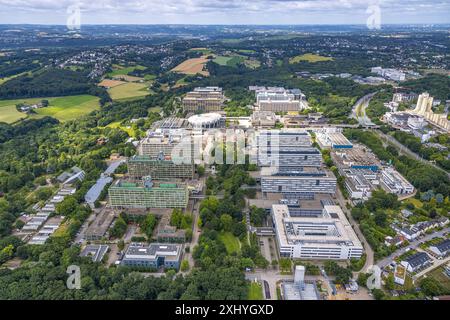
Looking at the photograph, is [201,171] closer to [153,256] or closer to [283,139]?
[283,139]

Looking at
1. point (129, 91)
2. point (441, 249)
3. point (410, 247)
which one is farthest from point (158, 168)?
point (129, 91)

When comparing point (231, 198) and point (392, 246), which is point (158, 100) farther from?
point (392, 246)

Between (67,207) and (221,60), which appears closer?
(67,207)

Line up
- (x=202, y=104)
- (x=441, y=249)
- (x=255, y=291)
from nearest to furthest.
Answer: (x=255, y=291) → (x=441, y=249) → (x=202, y=104)

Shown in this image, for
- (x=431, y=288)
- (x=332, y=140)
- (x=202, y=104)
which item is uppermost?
(x=202, y=104)

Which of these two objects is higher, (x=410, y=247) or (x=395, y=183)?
(x=395, y=183)

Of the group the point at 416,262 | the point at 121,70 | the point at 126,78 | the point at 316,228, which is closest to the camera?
the point at 416,262

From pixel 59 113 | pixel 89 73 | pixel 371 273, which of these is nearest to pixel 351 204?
pixel 371 273

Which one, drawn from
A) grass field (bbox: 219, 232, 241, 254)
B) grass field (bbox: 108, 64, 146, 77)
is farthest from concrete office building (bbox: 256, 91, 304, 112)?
grass field (bbox: 108, 64, 146, 77)
